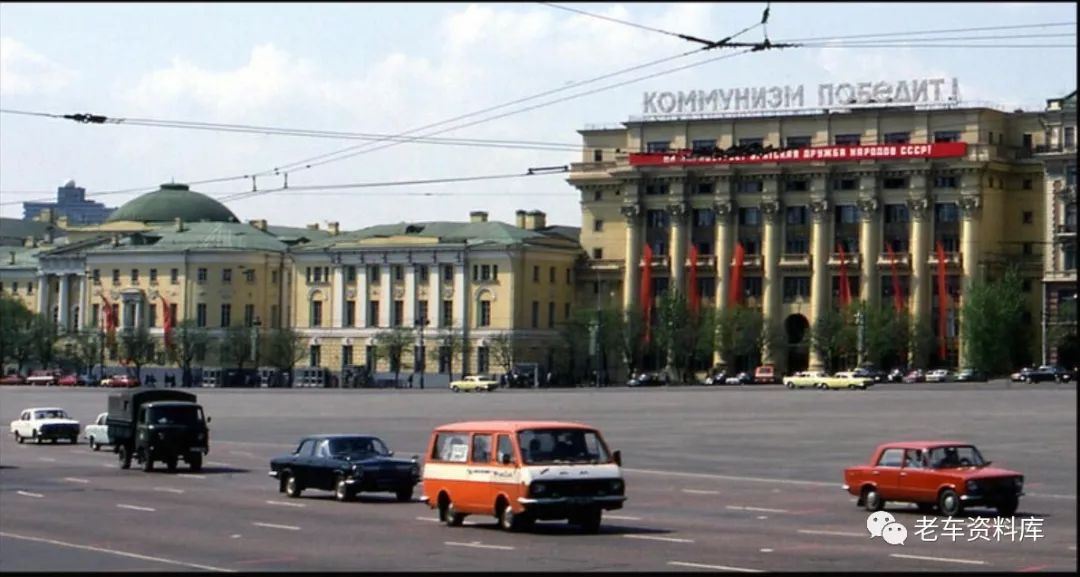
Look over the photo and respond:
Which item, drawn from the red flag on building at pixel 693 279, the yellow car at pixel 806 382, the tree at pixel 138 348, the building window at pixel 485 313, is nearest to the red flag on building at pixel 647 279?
the red flag on building at pixel 693 279

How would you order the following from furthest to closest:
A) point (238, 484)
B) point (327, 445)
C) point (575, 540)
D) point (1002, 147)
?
point (1002, 147) → point (238, 484) → point (327, 445) → point (575, 540)

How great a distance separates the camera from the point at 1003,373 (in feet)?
395

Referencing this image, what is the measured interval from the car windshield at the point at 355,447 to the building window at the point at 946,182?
93.6 metres

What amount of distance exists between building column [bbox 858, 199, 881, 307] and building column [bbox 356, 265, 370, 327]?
34593 mm

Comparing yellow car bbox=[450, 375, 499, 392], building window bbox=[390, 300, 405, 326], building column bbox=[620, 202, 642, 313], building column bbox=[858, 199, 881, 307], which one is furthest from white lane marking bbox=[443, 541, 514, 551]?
building column bbox=[620, 202, 642, 313]

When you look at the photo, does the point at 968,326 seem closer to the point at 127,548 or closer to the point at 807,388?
the point at 807,388

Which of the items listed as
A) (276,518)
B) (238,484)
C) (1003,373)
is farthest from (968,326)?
(276,518)

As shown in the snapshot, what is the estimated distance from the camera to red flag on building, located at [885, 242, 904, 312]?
12950 centimetres

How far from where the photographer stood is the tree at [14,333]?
65.1 m

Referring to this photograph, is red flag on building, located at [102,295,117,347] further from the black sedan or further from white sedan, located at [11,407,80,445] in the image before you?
the black sedan

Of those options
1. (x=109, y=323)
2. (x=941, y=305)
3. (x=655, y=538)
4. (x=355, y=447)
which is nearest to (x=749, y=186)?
(x=941, y=305)

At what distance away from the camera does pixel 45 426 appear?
6612 centimetres

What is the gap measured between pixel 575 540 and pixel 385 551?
10.4 ft

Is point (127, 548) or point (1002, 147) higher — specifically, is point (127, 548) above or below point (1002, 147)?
below
